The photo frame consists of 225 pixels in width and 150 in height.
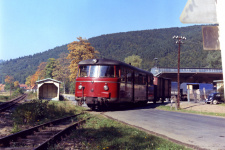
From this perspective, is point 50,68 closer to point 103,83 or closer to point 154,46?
point 103,83

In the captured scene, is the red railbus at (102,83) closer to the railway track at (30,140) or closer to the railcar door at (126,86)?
the railcar door at (126,86)

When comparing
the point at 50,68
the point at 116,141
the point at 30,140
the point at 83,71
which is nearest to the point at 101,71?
the point at 83,71

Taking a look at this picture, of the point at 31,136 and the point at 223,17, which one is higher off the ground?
the point at 223,17

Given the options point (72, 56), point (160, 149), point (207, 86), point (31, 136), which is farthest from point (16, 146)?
point (72, 56)

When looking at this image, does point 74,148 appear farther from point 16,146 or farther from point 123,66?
point 123,66

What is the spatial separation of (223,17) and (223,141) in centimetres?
626

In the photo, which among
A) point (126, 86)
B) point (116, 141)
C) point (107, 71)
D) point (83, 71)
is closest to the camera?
point (116, 141)

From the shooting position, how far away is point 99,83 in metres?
15.2

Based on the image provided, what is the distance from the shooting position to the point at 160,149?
570 cm

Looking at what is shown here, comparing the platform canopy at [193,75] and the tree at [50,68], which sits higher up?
the tree at [50,68]

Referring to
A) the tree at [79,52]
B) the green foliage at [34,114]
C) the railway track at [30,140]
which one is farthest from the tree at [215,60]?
the railway track at [30,140]

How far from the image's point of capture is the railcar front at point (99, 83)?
15102mm

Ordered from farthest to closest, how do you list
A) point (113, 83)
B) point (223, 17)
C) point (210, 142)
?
1. point (113, 83)
2. point (210, 142)
3. point (223, 17)

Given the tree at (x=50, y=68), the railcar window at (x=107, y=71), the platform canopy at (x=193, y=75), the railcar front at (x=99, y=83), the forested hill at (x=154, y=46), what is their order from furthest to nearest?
1. the forested hill at (x=154, y=46)
2. the tree at (x=50, y=68)
3. the platform canopy at (x=193, y=75)
4. the railcar window at (x=107, y=71)
5. the railcar front at (x=99, y=83)
